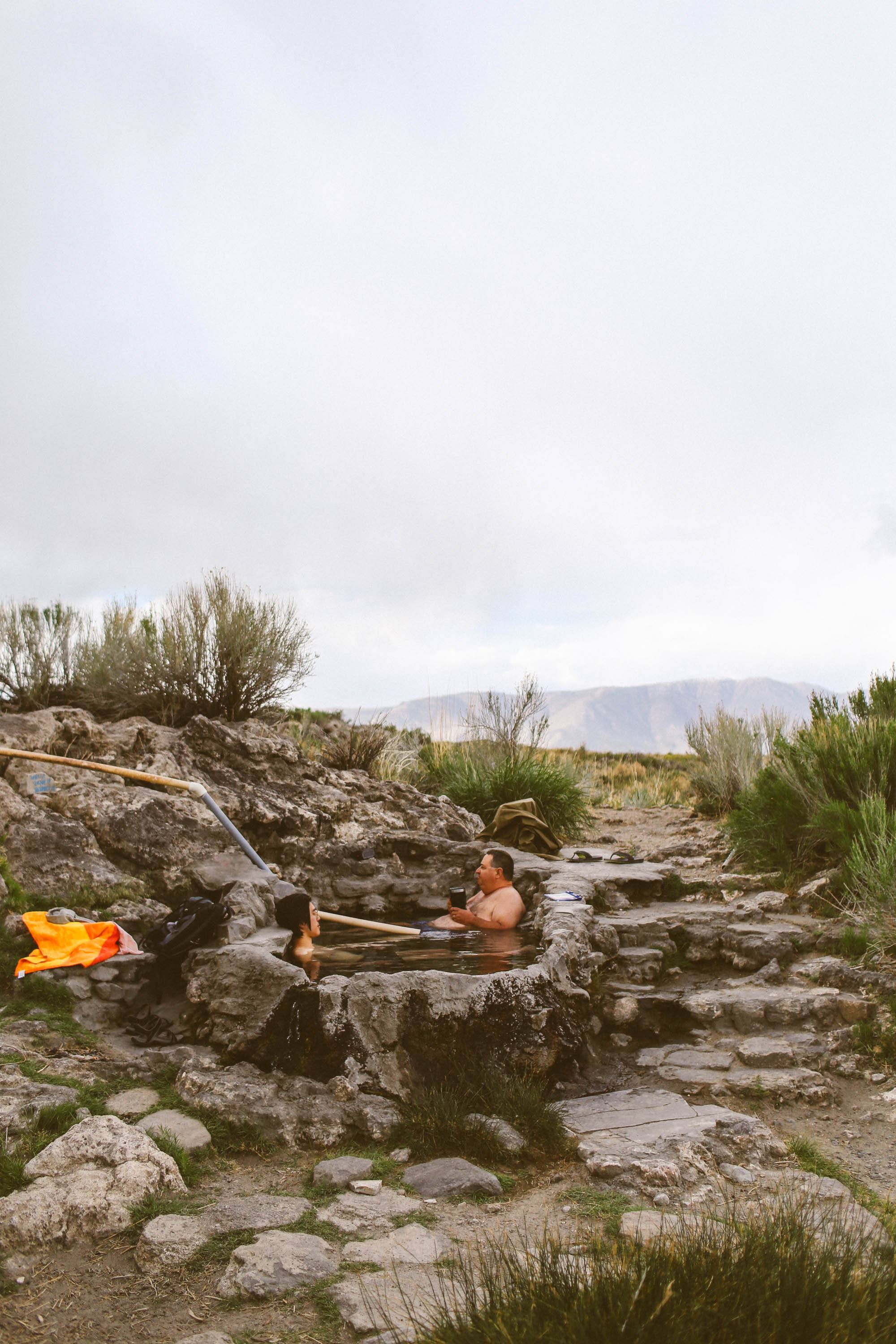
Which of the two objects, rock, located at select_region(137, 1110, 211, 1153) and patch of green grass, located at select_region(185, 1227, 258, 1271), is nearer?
patch of green grass, located at select_region(185, 1227, 258, 1271)

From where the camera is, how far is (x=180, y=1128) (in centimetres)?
399

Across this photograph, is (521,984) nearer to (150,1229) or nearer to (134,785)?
(150,1229)

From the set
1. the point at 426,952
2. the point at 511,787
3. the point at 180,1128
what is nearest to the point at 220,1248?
the point at 180,1128

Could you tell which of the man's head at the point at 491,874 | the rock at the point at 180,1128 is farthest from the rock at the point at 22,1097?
the man's head at the point at 491,874

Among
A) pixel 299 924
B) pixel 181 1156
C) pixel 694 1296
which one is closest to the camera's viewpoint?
pixel 694 1296

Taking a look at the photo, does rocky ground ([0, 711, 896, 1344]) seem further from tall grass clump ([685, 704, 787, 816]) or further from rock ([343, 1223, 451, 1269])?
tall grass clump ([685, 704, 787, 816])

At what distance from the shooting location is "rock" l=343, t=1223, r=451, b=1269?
3.00 metres

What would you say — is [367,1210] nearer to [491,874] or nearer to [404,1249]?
[404,1249]

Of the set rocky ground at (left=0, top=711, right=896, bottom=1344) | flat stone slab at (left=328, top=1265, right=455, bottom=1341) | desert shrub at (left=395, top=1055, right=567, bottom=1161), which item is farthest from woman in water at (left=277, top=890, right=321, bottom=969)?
flat stone slab at (left=328, top=1265, right=455, bottom=1341)

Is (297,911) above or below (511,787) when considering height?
below

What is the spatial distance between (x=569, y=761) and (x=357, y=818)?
6089 millimetres

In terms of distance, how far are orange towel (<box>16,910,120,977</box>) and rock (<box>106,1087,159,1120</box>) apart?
134 centimetres

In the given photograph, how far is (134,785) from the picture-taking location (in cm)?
776

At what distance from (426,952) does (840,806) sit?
12.3 ft
